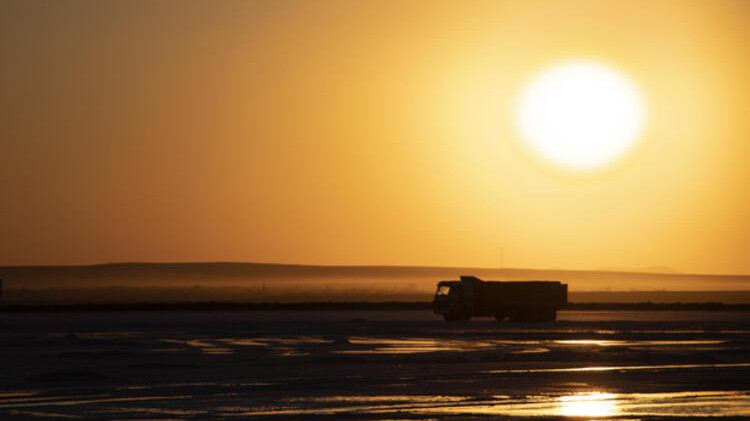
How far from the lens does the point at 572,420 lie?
24875 mm

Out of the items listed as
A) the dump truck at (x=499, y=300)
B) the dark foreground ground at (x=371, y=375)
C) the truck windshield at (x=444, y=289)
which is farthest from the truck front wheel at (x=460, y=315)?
the dark foreground ground at (x=371, y=375)

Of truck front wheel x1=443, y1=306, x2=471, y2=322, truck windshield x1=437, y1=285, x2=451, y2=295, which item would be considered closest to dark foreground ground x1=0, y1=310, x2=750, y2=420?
truck front wheel x1=443, y1=306, x2=471, y2=322

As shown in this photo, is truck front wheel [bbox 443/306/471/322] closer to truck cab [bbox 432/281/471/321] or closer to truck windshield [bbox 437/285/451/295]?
truck cab [bbox 432/281/471/321]

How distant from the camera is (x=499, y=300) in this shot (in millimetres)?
79375

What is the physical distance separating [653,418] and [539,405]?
2.98 m

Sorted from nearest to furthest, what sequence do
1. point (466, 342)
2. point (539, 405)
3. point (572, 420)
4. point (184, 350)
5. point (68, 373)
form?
point (572, 420) → point (539, 405) → point (68, 373) → point (184, 350) → point (466, 342)

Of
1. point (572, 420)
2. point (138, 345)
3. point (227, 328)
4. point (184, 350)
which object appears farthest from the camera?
point (227, 328)

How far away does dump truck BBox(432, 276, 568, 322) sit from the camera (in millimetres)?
78812

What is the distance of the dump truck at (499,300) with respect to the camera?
259 feet

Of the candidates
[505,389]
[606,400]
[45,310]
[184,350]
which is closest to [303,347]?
[184,350]

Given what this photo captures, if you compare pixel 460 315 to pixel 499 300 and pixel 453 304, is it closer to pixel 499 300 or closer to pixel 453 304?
pixel 453 304

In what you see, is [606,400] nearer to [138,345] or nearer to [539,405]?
[539,405]

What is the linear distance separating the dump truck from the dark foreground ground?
1927 centimetres

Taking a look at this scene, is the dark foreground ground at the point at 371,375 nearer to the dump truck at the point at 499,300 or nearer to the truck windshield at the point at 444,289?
the dump truck at the point at 499,300
